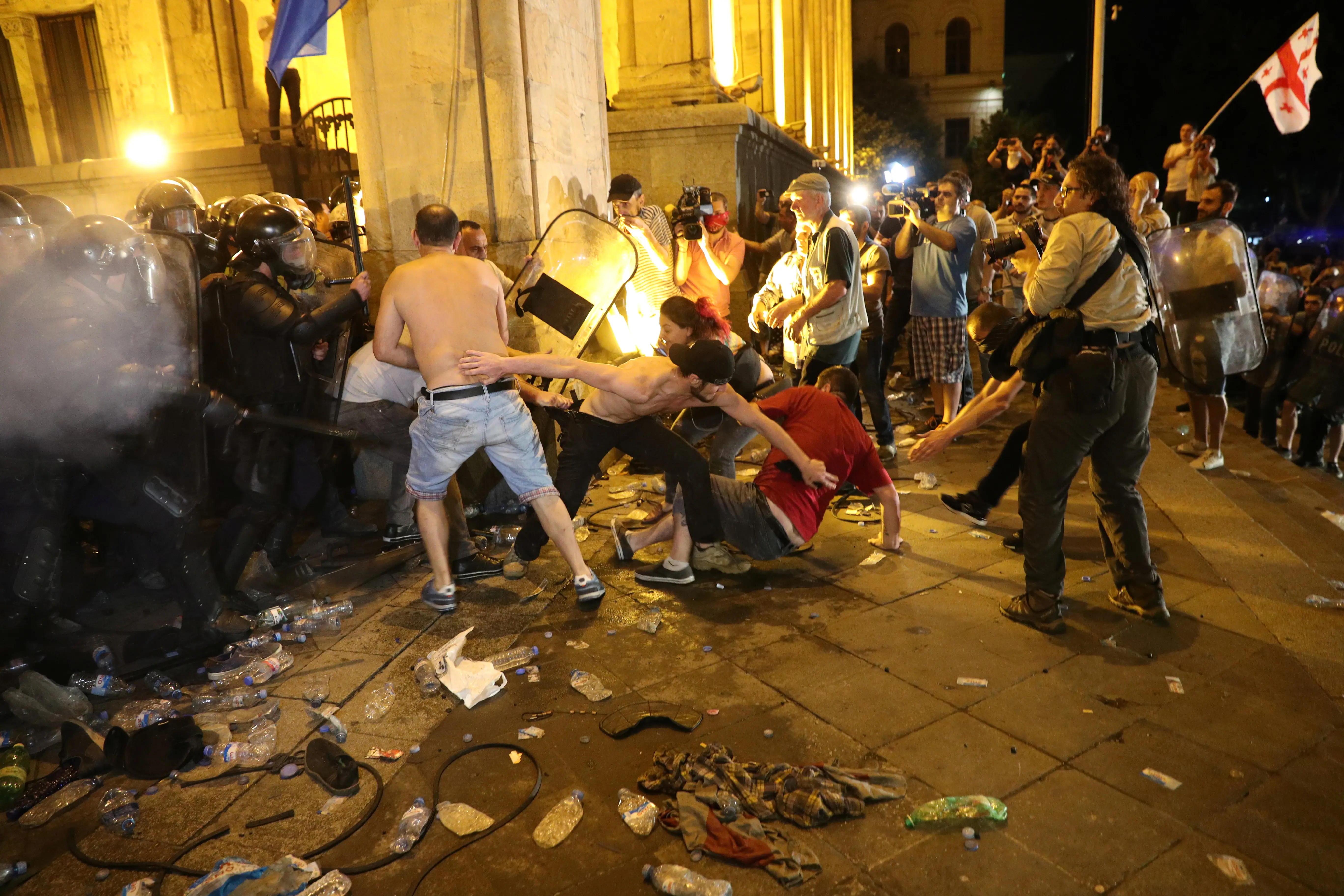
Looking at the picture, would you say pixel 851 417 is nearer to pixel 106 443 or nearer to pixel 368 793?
pixel 368 793

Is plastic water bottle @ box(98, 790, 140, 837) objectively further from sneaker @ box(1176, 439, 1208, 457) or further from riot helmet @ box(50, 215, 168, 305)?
sneaker @ box(1176, 439, 1208, 457)

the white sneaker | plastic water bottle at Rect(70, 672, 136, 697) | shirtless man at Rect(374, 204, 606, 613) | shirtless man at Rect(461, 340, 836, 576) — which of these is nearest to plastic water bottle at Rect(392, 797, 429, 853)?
shirtless man at Rect(374, 204, 606, 613)

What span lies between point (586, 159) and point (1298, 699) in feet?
19.6

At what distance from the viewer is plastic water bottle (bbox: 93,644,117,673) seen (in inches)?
157

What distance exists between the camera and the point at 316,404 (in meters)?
5.28

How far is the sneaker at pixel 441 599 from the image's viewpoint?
14.7ft

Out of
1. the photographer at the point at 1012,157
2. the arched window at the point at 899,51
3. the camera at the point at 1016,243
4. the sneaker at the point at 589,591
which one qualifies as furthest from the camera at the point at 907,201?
the arched window at the point at 899,51

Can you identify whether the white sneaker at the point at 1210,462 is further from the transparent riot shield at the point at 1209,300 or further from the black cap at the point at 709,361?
the black cap at the point at 709,361

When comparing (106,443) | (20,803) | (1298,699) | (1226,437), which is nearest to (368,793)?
(20,803)

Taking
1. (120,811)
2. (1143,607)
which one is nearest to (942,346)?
(1143,607)

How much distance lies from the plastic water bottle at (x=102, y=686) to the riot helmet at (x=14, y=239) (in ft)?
5.69

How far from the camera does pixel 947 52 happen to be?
5206 cm

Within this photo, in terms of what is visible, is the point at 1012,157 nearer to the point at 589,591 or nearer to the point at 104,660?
the point at 589,591

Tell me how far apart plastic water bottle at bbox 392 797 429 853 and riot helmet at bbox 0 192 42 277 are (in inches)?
110
